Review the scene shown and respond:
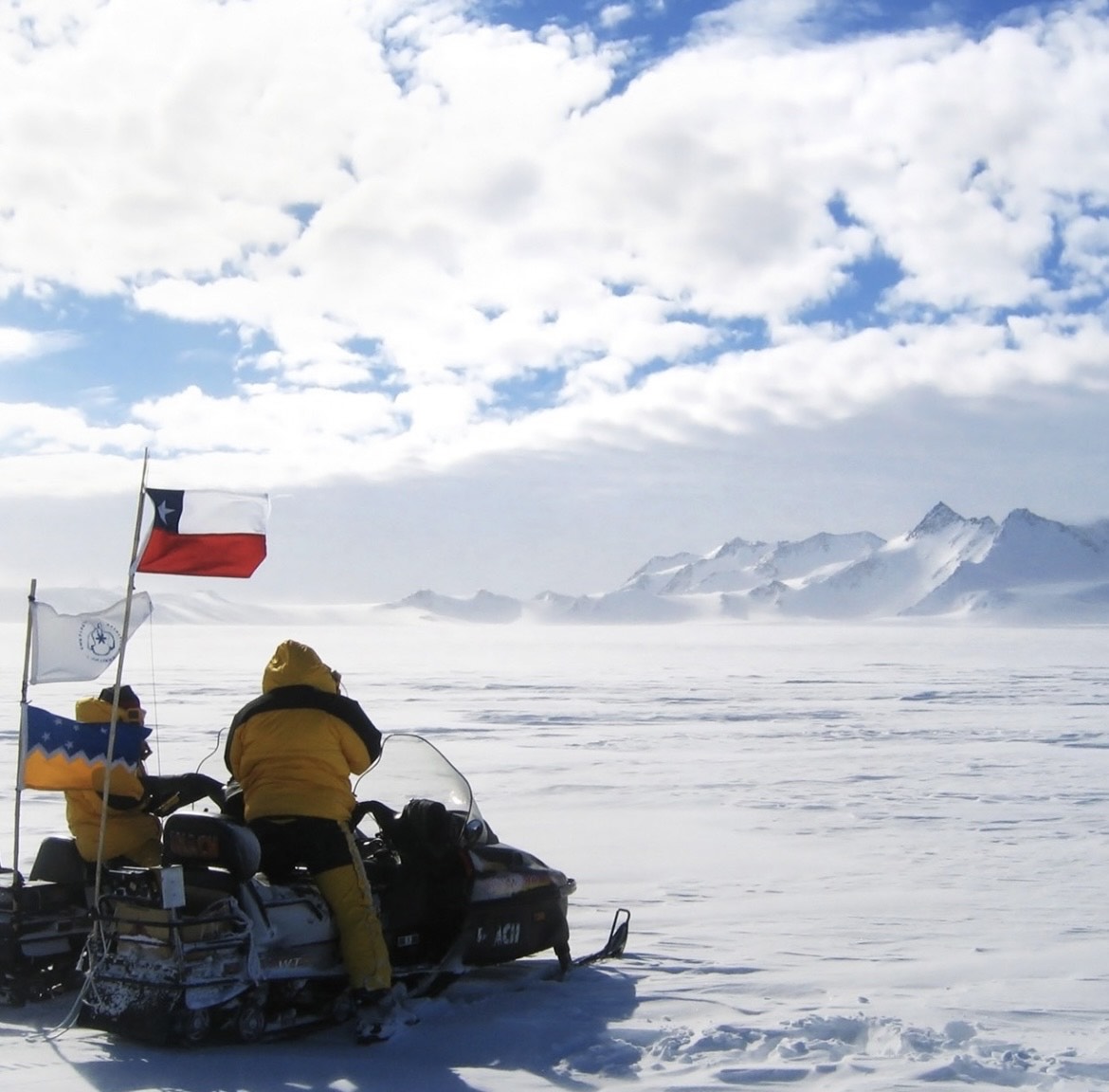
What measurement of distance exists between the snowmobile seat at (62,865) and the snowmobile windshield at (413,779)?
3.69ft

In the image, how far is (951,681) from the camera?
30172 millimetres

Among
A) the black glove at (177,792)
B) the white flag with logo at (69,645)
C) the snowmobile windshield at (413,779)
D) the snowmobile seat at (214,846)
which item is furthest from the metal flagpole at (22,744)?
the snowmobile windshield at (413,779)

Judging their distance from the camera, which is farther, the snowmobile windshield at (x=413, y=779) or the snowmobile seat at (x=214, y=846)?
the snowmobile windshield at (x=413, y=779)

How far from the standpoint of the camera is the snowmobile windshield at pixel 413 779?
5.30 meters

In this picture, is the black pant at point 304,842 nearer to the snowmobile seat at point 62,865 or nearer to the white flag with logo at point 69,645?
the snowmobile seat at point 62,865

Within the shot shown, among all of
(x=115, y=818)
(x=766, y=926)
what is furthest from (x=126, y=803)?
(x=766, y=926)

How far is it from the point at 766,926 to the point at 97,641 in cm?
345

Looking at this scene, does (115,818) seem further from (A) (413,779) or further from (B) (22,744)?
(A) (413,779)

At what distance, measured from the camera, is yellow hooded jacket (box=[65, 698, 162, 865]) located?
505 cm

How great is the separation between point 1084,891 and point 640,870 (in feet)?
8.09

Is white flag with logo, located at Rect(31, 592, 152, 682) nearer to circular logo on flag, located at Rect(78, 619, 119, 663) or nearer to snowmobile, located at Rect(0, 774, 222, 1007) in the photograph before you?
circular logo on flag, located at Rect(78, 619, 119, 663)

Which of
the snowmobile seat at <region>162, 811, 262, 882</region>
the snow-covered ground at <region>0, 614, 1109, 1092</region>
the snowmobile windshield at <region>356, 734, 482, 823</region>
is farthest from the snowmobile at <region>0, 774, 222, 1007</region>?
the snowmobile windshield at <region>356, 734, 482, 823</region>

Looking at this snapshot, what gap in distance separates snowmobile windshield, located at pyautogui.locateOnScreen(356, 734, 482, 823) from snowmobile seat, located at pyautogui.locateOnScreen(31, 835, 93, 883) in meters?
1.12

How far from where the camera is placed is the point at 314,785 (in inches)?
183
